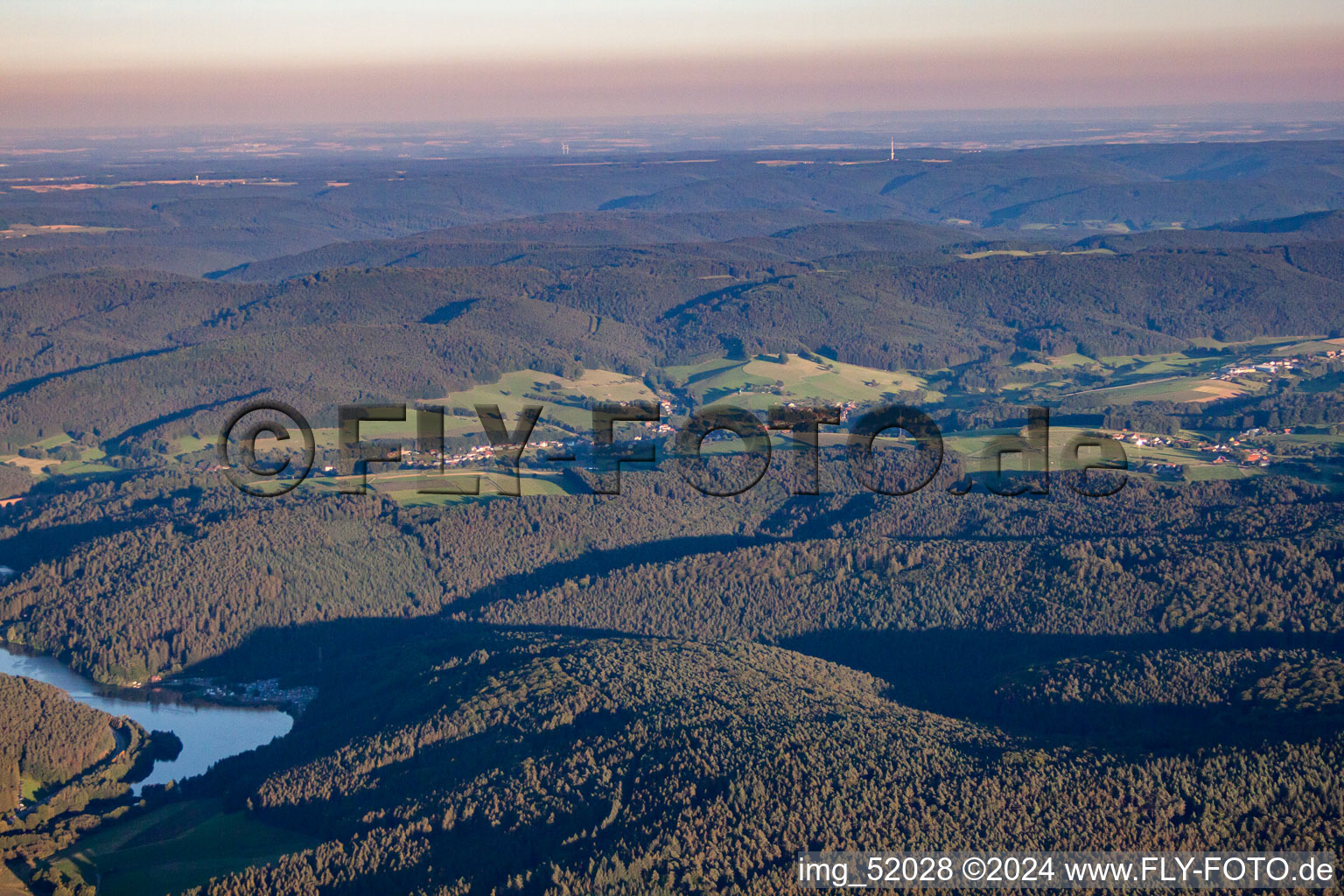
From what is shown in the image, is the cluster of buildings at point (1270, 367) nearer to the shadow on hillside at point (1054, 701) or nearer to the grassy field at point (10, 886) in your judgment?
the shadow on hillside at point (1054, 701)

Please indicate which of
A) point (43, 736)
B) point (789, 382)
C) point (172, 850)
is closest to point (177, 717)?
point (43, 736)

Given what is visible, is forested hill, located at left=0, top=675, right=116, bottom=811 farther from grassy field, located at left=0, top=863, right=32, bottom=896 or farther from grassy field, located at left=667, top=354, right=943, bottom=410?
grassy field, located at left=667, top=354, right=943, bottom=410

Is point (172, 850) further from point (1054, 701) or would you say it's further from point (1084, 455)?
point (1084, 455)

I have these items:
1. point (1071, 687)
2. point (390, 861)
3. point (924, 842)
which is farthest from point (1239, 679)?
point (390, 861)

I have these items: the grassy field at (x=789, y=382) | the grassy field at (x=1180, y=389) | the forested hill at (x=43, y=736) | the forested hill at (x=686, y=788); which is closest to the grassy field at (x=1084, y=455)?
the grassy field at (x=1180, y=389)

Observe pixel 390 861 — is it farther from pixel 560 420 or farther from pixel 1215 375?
pixel 1215 375

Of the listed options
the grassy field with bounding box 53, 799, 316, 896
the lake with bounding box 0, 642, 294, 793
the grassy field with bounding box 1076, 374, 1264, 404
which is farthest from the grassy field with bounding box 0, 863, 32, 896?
the grassy field with bounding box 1076, 374, 1264, 404

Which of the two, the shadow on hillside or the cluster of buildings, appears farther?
the cluster of buildings
